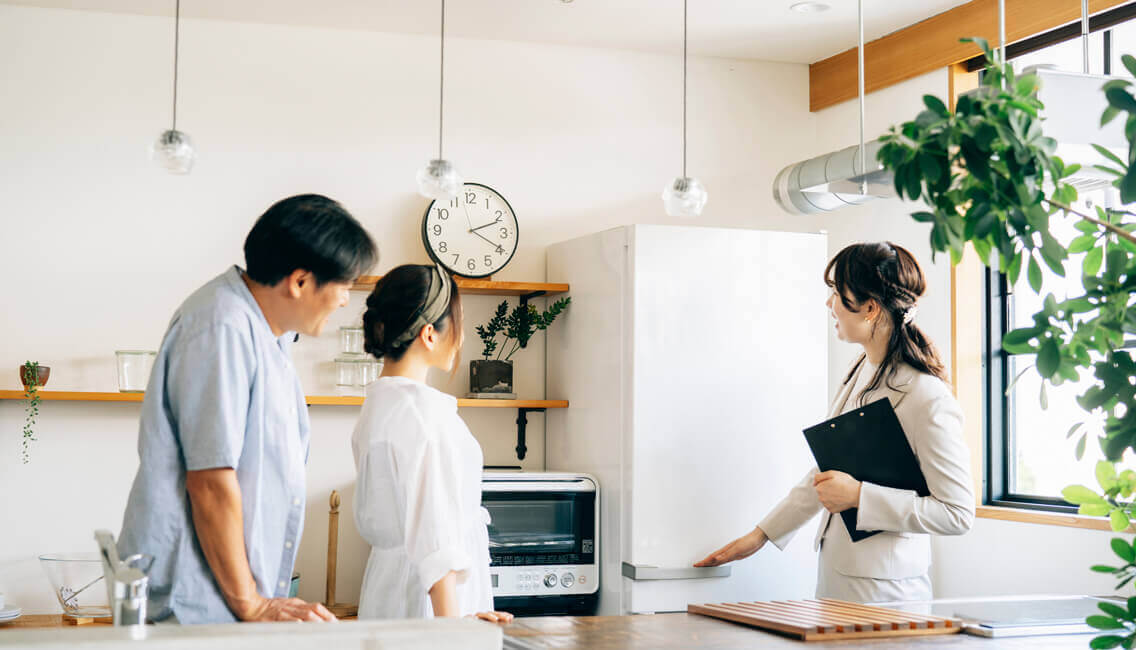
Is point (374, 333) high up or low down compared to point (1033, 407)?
up

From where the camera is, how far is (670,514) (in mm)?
3182

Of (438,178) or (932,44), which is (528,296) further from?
(932,44)

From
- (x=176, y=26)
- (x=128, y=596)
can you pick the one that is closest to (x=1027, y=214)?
(x=128, y=596)

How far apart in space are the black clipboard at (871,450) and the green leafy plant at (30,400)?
2.25 meters

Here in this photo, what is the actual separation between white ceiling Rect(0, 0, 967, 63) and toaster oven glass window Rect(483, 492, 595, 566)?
156cm

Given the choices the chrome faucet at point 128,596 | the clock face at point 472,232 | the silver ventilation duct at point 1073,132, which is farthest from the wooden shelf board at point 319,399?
the chrome faucet at point 128,596

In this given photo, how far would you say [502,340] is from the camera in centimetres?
377

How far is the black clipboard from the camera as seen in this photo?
8.02ft

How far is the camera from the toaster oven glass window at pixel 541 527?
3.24 meters

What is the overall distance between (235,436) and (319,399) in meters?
1.89

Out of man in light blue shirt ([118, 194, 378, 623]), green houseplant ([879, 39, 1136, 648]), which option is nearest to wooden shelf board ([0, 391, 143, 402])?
man in light blue shirt ([118, 194, 378, 623])

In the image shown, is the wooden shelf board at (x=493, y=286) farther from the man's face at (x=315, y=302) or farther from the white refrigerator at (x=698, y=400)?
the man's face at (x=315, y=302)

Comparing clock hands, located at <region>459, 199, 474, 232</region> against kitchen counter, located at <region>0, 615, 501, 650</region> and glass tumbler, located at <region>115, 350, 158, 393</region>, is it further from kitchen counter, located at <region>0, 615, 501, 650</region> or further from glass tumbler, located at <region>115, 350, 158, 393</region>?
kitchen counter, located at <region>0, 615, 501, 650</region>

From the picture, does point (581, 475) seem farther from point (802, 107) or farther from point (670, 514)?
Result: point (802, 107)
